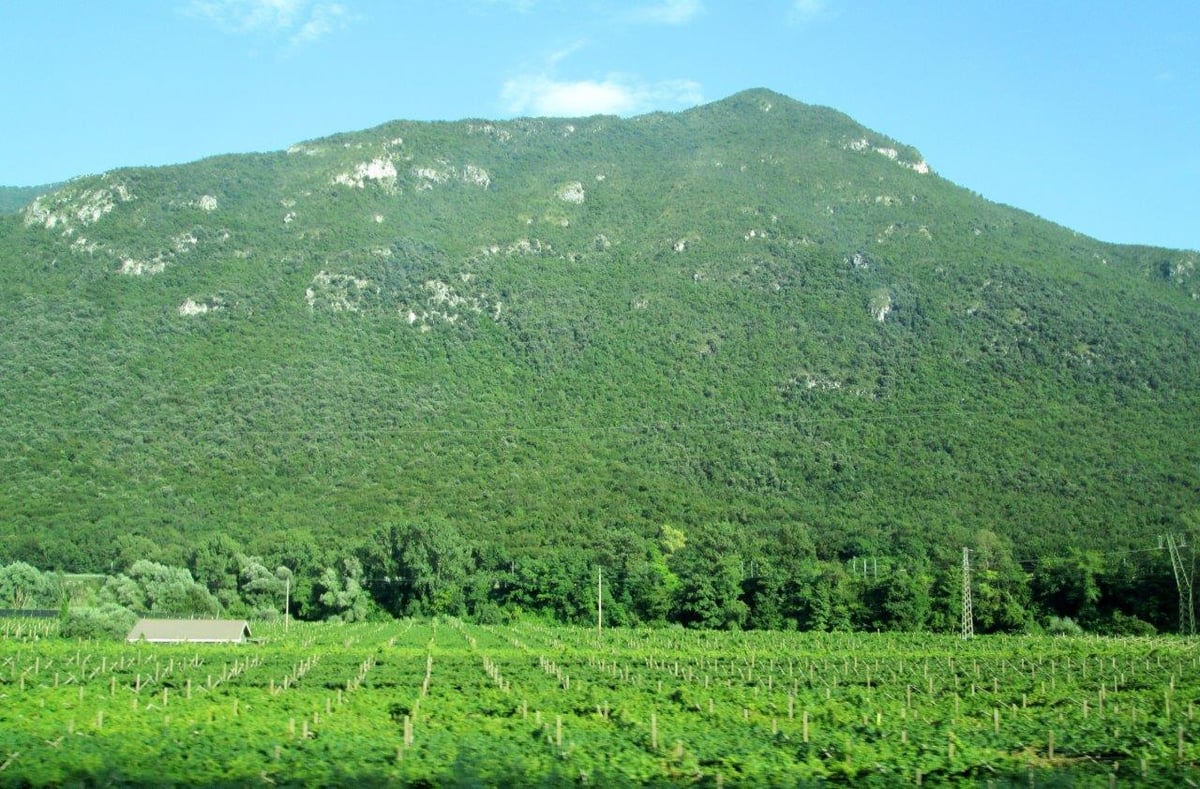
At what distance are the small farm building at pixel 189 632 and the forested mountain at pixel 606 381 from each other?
72.7 ft

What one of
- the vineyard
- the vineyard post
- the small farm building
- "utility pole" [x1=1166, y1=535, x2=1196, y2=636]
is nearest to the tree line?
the vineyard post

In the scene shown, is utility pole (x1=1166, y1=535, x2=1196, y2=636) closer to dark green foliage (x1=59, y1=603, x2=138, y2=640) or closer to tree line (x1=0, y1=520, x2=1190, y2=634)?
tree line (x1=0, y1=520, x2=1190, y2=634)

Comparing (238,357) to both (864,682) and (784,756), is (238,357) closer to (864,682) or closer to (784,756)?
(864,682)

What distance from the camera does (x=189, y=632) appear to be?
54062 millimetres

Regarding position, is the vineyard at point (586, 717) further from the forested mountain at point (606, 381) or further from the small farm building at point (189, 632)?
the forested mountain at point (606, 381)

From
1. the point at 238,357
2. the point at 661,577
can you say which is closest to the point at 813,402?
the point at 661,577

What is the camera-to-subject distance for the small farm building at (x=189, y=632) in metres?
52.7

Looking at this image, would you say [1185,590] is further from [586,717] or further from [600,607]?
[586,717]

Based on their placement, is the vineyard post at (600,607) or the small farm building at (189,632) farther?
the vineyard post at (600,607)

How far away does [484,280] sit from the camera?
13675 centimetres

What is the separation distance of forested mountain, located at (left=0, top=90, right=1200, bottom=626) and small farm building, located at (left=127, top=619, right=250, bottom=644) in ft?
72.7

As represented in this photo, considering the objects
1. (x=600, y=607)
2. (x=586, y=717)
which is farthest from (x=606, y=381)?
(x=586, y=717)

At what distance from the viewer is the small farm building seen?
2074 inches

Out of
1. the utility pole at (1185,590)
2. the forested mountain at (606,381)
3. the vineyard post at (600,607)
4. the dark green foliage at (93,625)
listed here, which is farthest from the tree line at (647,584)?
the dark green foliage at (93,625)
